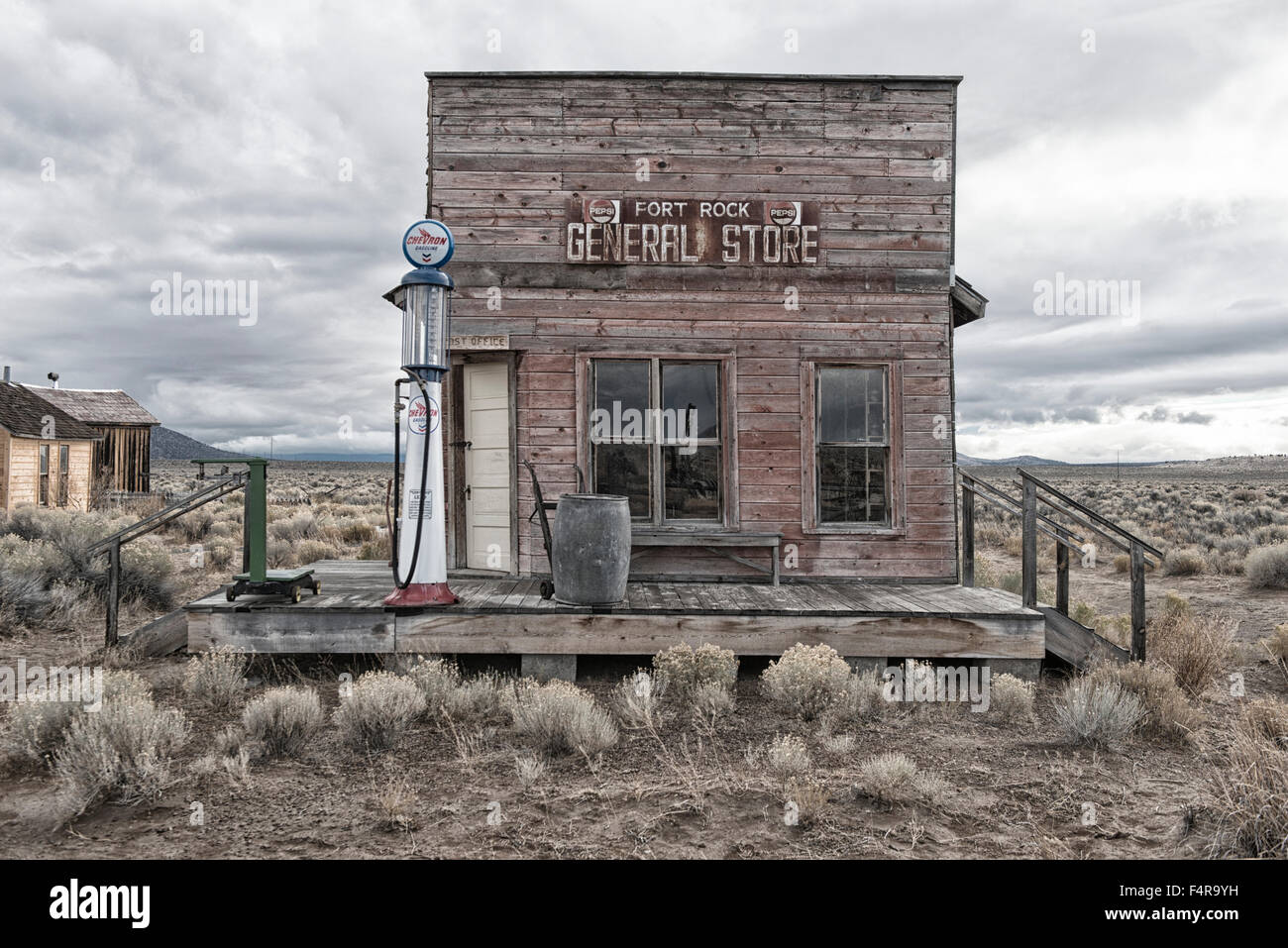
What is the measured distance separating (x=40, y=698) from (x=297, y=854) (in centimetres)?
270

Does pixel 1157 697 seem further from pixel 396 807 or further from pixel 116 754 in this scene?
pixel 116 754

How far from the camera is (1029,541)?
20.5ft

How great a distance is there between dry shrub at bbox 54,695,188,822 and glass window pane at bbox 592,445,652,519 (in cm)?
421

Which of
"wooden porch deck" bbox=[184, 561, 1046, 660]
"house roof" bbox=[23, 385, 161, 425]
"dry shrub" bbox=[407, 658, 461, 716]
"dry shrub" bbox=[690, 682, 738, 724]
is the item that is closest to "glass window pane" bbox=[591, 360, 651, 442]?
"wooden porch deck" bbox=[184, 561, 1046, 660]

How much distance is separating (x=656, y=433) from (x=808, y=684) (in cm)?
316

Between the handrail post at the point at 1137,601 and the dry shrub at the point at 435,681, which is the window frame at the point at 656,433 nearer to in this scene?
the dry shrub at the point at 435,681

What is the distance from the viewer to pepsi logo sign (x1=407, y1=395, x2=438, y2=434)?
5.80 meters

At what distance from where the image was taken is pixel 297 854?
3.41 meters

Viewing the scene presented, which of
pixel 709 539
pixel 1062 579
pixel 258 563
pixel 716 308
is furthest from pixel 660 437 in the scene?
pixel 1062 579

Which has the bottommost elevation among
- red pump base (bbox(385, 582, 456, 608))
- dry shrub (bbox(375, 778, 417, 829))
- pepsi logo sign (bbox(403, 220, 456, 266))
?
dry shrub (bbox(375, 778, 417, 829))

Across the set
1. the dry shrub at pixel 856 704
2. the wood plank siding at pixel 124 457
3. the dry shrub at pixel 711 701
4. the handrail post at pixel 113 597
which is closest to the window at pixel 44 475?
the wood plank siding at pixel 124 457

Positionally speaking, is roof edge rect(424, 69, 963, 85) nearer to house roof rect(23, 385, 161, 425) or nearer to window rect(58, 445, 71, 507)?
window rect(58, 445, 71, 507)

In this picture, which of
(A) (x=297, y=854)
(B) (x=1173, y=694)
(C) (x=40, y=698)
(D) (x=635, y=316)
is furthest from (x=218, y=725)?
(B) (x=1173, y=694)
